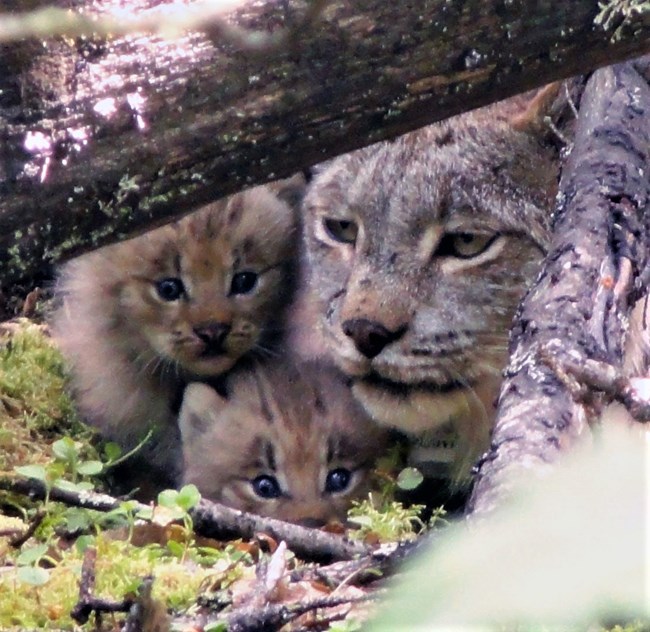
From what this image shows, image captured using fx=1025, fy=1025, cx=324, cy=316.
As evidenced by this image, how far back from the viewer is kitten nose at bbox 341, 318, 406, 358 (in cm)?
289

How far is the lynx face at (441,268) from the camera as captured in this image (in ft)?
9.61

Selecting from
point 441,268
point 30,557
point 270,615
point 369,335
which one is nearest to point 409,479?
point 369,335

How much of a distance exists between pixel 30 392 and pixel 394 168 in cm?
194

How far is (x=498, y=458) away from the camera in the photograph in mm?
1554

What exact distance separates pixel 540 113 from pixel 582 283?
43.9 inches

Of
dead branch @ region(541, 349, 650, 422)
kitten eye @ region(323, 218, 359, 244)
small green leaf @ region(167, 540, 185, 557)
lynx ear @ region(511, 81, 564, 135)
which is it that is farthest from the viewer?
kitten eye @ region(323, 218, 359, 244)

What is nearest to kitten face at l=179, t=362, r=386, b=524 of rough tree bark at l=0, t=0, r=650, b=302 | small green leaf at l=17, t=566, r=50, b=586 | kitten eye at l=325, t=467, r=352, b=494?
kitten eye at l=325, t=467, r=352, b=494

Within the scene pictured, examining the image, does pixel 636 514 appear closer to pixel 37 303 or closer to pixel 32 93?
pixel 32 93

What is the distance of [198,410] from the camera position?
12.0 ft

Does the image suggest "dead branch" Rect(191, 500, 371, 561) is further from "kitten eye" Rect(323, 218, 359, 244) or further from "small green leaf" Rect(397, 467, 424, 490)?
"kitten eye" Rect(323, 218, 359, 244)

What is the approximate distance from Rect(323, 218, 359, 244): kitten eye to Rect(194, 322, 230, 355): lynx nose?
0.55 metres

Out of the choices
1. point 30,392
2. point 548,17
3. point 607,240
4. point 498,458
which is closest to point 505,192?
point 607,240

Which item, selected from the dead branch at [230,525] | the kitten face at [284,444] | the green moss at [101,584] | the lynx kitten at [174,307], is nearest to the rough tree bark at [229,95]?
the green moss at [101,584]

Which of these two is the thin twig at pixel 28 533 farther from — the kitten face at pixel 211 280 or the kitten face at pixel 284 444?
the kitten face at pixel 211 280
